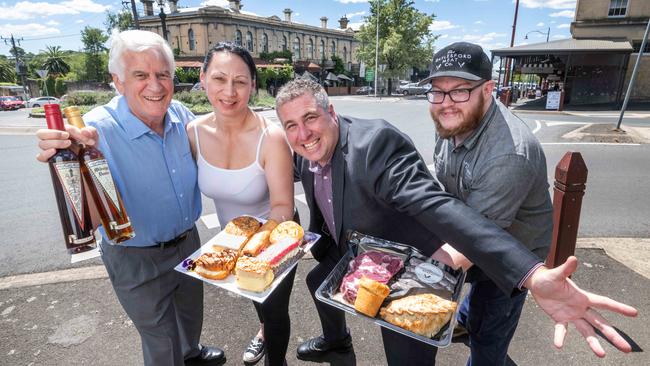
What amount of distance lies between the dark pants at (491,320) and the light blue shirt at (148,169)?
1.91 metres

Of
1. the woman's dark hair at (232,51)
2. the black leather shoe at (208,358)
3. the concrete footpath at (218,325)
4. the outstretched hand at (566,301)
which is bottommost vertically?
the black leather shoe at (208,358)

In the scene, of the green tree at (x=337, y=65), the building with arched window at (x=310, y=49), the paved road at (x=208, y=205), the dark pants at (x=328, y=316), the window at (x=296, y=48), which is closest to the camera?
the dark pants at (x=328, y=316)

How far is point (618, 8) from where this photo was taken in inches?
1007

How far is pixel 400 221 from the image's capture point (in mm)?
1959

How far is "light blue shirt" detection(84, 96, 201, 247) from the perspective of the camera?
195cm

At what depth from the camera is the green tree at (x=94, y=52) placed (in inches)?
1898

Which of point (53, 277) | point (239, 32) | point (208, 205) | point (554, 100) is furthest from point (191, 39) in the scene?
point (53, 277)

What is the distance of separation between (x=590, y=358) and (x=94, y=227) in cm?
339

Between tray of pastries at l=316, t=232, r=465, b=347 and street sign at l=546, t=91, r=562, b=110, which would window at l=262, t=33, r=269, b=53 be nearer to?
street sign at l=546, t=91, r=562, b=110

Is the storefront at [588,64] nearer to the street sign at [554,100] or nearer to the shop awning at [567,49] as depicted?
the shop awning at [567,49]

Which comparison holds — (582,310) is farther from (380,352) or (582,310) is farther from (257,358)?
(257,358)

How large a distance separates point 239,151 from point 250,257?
778 millimetres


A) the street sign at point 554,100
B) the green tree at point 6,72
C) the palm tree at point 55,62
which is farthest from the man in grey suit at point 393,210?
the green tree at point 6,72

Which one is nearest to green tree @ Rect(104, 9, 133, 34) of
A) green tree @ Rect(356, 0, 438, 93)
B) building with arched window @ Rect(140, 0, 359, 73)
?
building with arched window @ Rect(140, 0, 359, 73)
